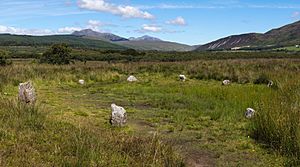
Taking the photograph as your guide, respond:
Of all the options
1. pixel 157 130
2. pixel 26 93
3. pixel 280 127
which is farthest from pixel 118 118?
pixel 280 127

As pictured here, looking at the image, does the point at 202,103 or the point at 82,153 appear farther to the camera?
the point at 202,103

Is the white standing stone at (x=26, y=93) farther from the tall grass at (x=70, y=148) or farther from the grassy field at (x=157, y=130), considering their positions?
the tall grass at (x=70, y=148)

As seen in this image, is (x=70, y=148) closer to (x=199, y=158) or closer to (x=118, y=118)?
(x=199, y=158)

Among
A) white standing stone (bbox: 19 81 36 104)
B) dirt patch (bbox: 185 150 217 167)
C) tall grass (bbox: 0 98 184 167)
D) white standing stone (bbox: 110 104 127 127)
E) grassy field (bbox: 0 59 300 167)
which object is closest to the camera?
tall grass (bbox: 0 98 184 167)

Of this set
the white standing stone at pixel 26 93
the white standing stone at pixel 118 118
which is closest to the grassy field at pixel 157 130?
the white standing stone at pixel 118 118

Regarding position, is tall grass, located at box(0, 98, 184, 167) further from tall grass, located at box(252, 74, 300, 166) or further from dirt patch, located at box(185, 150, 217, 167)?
tall grass, located at box(252, 74, 300, 166)

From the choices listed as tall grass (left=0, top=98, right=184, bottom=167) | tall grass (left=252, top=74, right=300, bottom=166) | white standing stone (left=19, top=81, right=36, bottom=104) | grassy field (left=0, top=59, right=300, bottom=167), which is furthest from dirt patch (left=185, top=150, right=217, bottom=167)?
white standing stone (left=19, top=81, right=36, bottom=104)

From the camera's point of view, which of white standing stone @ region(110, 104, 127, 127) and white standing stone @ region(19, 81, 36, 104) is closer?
white standing stone @ region(110, 104, 127, 127)

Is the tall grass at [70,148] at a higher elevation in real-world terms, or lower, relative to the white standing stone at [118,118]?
higher

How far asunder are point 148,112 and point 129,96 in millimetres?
3575

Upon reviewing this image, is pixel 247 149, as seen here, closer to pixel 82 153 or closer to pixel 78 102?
pixel 82 153

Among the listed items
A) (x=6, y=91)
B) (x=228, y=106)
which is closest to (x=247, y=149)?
(x=228, y=106)

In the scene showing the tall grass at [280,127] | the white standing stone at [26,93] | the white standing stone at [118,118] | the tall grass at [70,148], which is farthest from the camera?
the white standing stone at [26,93]

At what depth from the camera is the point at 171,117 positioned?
1046 cm
